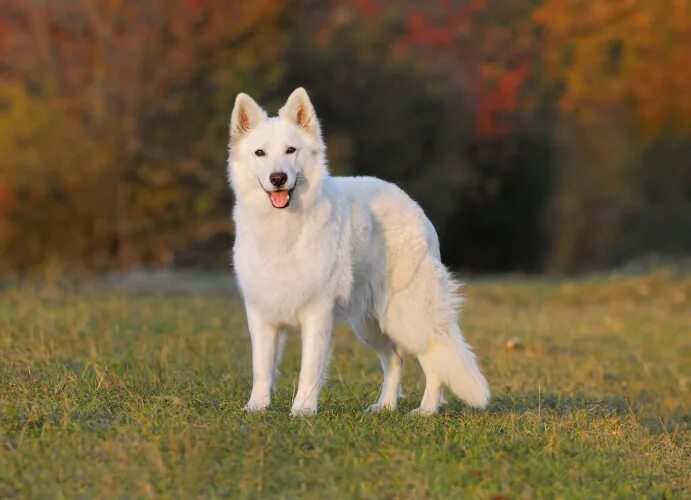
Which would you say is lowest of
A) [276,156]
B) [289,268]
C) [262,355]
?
[262,355]

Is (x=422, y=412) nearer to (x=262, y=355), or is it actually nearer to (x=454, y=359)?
(x=454, y=359)

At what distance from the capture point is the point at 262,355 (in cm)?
718

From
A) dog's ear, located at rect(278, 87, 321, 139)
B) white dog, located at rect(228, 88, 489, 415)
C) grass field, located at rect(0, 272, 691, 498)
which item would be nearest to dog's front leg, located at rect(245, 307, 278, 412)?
white dog, located at rect(228, 88, 489, 415)

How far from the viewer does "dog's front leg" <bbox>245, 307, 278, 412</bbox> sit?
7.16 meters

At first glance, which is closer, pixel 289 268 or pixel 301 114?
pixel 289 268

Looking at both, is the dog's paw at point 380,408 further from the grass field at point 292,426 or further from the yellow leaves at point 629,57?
the yellow leaves at point 629,57

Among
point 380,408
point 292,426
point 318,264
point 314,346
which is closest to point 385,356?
point 380,408

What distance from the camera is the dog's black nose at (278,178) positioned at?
6906 millimetres

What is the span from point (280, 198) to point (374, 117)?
21.7 meters

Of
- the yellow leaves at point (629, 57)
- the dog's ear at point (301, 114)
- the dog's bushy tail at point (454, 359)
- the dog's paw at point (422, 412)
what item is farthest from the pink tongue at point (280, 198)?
the yellow leaves at point (629, 57)

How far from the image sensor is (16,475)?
17.8ft

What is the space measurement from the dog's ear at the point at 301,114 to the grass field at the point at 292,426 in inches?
68.8

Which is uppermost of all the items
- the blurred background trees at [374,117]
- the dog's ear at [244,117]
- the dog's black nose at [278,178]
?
the dog's ear at [244,117]

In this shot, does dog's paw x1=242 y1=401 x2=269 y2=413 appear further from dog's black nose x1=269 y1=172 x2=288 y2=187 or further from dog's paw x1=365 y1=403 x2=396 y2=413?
dog's black nose x1=269 y1=172 x2=288 y2=187
